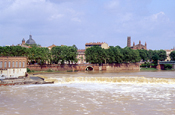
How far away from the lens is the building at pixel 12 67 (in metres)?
60.3

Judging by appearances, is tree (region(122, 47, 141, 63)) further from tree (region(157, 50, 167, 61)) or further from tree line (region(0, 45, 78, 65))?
tree (region(157, 50, 167, 61))

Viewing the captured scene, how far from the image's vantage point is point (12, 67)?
62.7 meters

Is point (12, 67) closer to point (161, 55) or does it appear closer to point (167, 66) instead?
point (167, 66)

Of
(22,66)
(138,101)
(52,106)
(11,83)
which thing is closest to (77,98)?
(52,106)

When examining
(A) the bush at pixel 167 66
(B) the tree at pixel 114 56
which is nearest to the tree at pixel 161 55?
(A) the bush at pixel 167 66

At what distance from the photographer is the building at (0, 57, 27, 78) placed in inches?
2372

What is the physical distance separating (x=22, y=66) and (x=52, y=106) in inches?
1481

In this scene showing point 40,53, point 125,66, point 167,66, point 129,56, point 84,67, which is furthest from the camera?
point 167,66

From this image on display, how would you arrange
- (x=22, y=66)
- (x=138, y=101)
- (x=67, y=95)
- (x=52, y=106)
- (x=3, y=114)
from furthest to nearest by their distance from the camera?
1. (x=22, y=66)
2. (x=67, y=95)
3. (x=138, y=101)
4. (x=52, y=106)
5. (x=3, y=114)

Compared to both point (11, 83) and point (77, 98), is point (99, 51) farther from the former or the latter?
point (77, 98)

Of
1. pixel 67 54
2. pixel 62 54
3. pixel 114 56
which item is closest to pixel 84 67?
pixel 67 54

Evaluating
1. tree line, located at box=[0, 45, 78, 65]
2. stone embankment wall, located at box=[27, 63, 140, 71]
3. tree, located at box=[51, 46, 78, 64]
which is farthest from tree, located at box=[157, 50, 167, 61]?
tree, located at box=[51, 46, 78, 64]

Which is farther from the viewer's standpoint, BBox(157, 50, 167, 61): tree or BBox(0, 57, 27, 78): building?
BBox(157, 50, 167, 61): tree

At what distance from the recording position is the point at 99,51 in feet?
392
